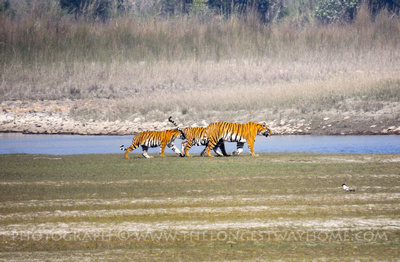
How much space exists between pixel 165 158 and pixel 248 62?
2412cm

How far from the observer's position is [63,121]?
37812 millimetres

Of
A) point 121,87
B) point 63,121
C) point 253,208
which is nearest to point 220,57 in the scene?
point 121,87

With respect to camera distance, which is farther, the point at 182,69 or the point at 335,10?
the point at 335,10

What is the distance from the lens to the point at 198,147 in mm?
30578

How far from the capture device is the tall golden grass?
134 feet

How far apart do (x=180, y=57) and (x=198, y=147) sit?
46.4ft

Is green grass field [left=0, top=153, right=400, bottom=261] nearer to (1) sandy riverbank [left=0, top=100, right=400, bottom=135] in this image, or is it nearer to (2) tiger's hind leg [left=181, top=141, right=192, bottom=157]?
(2) tiger's hind leg [left=181, top=141, right=192, bottom=157]

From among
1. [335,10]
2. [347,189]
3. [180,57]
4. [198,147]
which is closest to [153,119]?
[198,147]

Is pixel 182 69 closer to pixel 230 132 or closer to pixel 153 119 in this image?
pixel 153 119

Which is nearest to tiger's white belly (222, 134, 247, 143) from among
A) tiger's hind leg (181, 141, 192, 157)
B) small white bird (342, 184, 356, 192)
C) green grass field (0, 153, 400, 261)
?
green grass field (0, 153, 400, 261)

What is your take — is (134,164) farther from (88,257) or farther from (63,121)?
(63,121)

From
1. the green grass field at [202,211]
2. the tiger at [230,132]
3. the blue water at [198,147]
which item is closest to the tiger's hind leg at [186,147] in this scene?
the tiger at [230,132]

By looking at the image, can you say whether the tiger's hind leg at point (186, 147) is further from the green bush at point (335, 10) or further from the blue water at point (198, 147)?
the green bush at point (335, 10)

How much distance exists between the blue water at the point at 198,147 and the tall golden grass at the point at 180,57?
22.1ft
